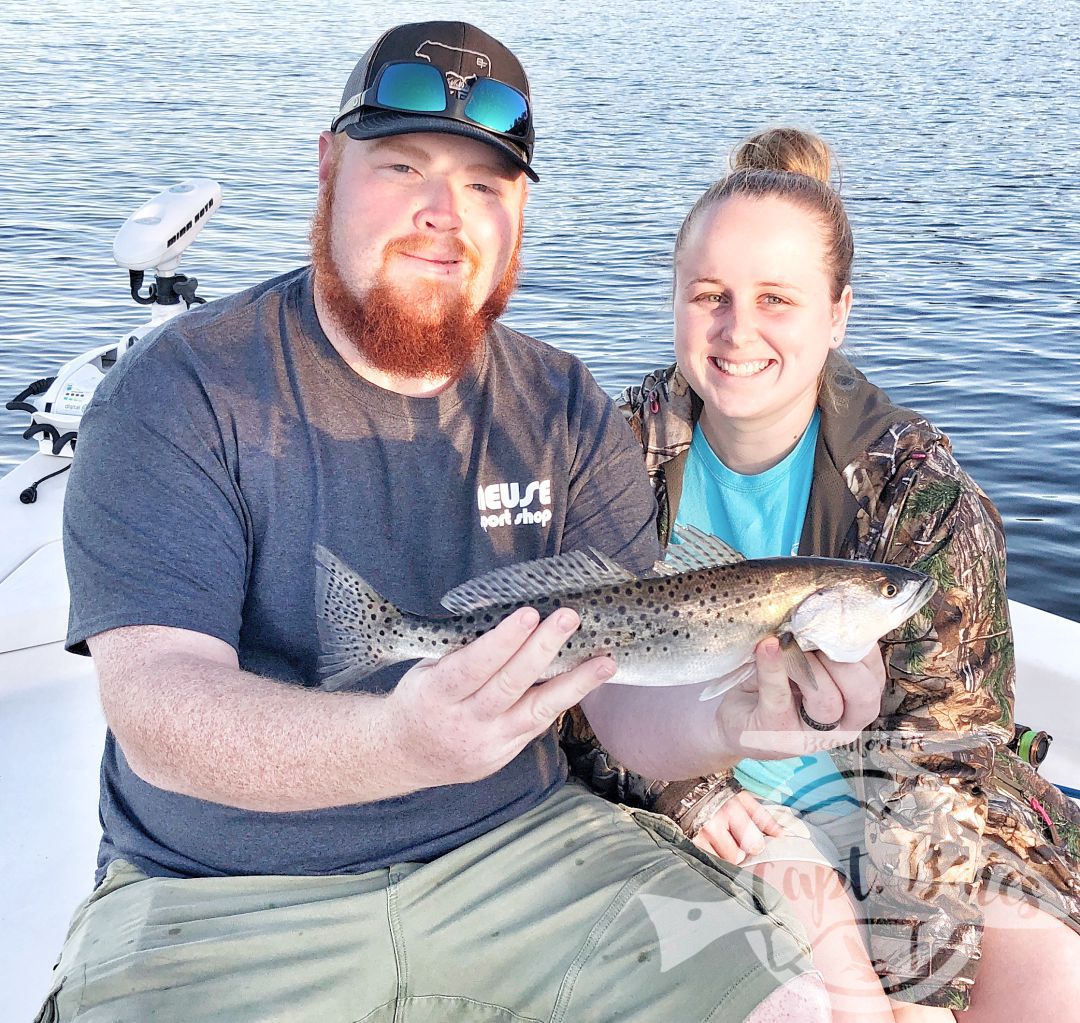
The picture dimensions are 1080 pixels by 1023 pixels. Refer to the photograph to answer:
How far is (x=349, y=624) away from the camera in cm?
291

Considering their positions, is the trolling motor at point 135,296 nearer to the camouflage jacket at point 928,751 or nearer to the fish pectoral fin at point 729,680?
the camouflage jacket at point 928,751

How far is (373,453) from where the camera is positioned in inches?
131

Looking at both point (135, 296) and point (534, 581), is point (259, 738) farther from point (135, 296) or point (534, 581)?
point (135, 296)

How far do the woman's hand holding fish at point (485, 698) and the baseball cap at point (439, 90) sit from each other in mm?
1564

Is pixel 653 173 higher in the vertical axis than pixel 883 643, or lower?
lower

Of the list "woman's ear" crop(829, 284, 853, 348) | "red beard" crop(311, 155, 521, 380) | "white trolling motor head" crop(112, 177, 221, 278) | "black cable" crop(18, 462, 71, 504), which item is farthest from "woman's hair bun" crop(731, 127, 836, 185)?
"black cable" crop(18, 462, 71, 504)

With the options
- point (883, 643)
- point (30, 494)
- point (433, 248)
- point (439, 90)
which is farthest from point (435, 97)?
point (30, 494)

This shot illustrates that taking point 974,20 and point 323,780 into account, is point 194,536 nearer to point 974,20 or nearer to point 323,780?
point 323,780

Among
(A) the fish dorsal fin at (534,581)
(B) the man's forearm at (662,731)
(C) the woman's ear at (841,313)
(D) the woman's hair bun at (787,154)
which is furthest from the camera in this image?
(D) the woman's hair bun at (787,154)

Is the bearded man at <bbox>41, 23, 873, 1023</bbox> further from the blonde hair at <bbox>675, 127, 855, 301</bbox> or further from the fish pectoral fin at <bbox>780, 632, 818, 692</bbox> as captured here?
the blonde hair at <bbox>675, 127, 855, 301</bbox>

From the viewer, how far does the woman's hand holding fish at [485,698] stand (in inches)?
100

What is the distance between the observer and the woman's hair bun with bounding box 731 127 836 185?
4.36 metres

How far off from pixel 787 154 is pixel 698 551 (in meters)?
1.79

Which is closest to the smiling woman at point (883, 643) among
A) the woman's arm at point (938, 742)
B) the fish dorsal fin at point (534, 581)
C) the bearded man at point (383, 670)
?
the woman's arm at point (938, 742)
